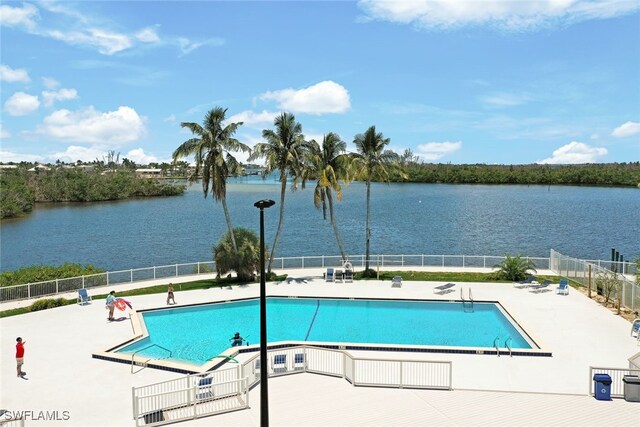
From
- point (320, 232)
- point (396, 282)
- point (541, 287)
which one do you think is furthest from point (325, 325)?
point (320, 232)

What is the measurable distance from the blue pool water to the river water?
18.3 metres

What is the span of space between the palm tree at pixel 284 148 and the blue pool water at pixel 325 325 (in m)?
7.69

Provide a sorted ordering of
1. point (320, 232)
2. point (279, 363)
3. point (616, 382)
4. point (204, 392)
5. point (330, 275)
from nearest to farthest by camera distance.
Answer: point (204, 392) < point (616, 382) < point (279, 363) < point (330, 275) < point (320, 232)

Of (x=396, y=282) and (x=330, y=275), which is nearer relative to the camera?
(x=396, y=282)

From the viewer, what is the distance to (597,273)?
26594mm

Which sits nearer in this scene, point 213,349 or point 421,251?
point 213,349

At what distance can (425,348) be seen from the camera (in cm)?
1834

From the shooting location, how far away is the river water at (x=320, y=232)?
49188mm

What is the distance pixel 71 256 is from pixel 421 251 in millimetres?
34286

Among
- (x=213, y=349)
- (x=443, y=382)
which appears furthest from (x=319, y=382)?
(x=213, y=349)

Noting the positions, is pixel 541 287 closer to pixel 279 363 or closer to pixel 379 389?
pixel 379 389

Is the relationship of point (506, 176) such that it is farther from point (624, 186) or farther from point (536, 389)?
point (536, 389)

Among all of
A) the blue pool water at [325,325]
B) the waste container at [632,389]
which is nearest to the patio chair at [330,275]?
the blue pool water at [325,325]

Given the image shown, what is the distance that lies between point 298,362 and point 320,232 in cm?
4411
